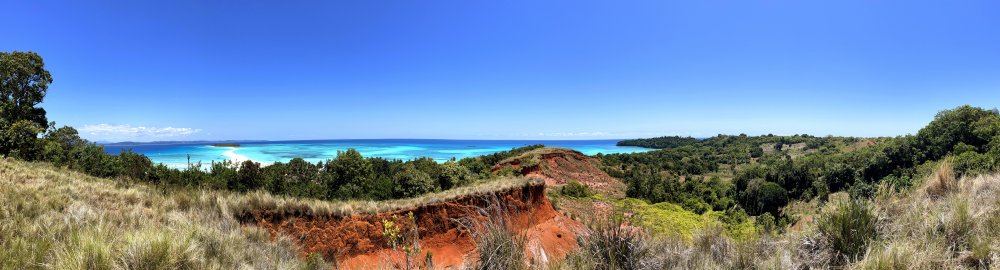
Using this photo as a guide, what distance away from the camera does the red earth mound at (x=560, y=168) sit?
4772 cm

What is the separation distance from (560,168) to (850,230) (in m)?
49.3

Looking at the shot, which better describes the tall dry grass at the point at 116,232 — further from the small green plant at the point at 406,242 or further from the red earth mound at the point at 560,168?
the red earth mound at the point at 560,168

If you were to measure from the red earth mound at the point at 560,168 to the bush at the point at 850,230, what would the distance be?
39938 mm

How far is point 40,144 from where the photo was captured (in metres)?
19.8

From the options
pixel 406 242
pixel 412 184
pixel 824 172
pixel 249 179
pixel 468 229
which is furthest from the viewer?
pixel 824 172

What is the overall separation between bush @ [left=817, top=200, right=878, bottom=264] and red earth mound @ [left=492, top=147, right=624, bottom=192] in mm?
39938

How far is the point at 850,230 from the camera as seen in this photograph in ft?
13.9

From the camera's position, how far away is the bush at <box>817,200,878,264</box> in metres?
4.13

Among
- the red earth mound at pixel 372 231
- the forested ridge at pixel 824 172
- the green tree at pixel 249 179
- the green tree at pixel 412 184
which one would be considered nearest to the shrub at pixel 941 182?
the red earth mound at pixel 372 231

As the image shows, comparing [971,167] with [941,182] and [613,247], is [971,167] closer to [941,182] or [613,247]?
[941,182]

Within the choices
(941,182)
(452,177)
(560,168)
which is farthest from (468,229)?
(560,168)

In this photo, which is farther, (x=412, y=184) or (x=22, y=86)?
(x=22, y=86)

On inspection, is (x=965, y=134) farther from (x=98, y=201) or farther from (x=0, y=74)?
(x=0, y=74)

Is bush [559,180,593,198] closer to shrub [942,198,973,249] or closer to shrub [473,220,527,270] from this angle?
shrub [942,198,973,249]
